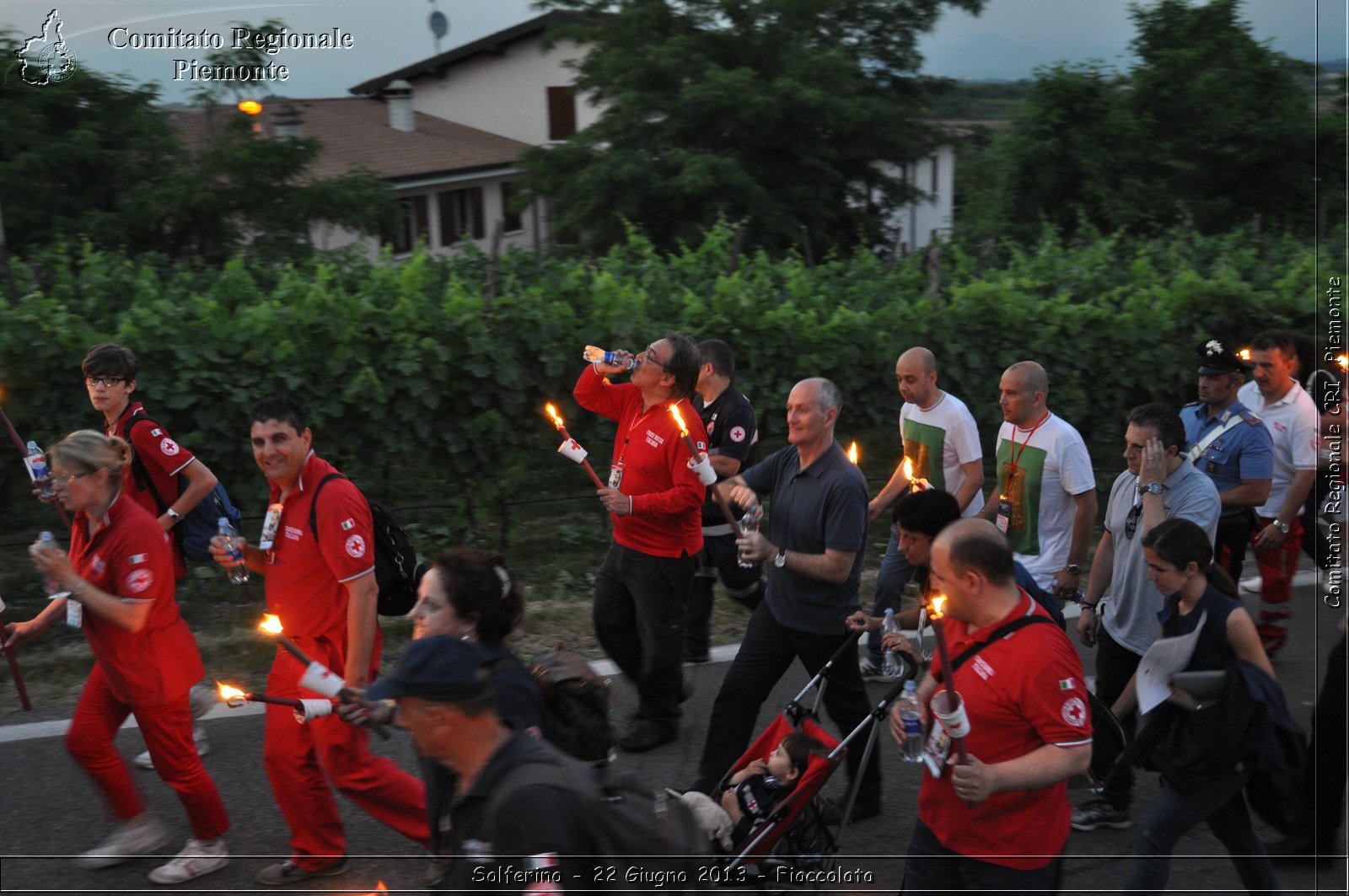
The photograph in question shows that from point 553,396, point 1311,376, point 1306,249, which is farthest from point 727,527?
point 1306,249

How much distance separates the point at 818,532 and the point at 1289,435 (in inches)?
132

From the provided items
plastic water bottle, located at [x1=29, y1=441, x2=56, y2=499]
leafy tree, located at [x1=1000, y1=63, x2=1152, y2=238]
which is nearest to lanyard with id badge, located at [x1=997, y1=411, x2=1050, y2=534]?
plastic water bottle, located at [x1=29, y1=441, x2=56, y2=499]

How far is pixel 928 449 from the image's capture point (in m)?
6.32

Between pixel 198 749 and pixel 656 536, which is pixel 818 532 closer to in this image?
pixel 656 536

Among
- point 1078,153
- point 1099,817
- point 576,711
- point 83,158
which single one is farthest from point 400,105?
point 576,711

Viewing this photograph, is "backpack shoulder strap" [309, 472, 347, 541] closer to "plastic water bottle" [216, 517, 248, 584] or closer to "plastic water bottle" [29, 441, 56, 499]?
"plastic water bottle" [216, 517, 248, 584]

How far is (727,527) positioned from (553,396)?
6.76 feet

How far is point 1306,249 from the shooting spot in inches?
506

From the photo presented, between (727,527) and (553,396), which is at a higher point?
(553,396)

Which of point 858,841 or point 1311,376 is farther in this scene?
point 1311,376

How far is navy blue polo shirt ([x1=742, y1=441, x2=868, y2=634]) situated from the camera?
4.71m

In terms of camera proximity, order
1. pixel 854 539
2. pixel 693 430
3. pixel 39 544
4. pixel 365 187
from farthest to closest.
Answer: pixel 365 187 < pixel 693 430 < pixel 854 539 < pixel 39 544

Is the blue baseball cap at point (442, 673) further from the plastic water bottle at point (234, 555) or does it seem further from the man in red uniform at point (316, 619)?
the plastic water bottle at point (234, 555)

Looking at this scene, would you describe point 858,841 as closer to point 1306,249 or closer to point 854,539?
point 854,539
